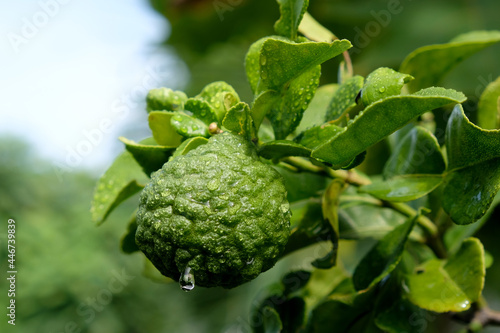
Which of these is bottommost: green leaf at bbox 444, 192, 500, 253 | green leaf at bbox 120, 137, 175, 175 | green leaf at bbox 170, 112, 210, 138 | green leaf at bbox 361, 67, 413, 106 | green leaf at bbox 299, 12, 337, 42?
green leaf at bbox 444, 192, 500, 253

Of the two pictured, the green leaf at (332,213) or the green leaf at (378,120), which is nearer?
the green leaf at (378,120)

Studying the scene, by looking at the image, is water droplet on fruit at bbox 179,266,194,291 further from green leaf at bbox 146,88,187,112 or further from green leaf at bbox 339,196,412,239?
green leaf at bbox 339,196,412,239

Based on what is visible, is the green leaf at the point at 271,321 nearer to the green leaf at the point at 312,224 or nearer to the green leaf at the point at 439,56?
the green leaf at the point at 312,224

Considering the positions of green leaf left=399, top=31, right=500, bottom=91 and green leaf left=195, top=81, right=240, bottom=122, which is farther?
green leaf left=399, top=31, right=500, bottom=91

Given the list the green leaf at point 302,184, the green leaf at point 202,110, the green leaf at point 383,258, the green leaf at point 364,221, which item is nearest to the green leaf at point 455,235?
the green leaf at point 364,221

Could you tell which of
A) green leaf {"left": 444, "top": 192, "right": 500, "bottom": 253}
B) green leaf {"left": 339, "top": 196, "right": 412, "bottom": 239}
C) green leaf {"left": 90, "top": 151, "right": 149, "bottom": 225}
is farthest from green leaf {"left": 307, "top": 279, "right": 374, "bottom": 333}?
green leaf {"left": 90, "top": 151, "right": 149, "bottom": 225}

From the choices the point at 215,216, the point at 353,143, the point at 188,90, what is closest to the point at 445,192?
the point at 353,143

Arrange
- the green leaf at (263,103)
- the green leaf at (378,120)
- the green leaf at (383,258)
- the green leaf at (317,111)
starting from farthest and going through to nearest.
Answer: the green leaf at (317,111), the green leaf at (383,258), the green leaf at (263,103), the green leaf at (378,120)
